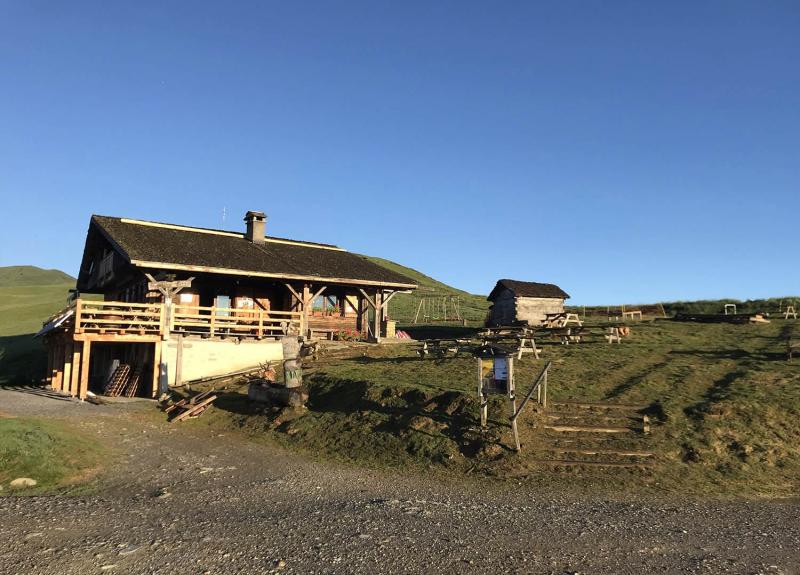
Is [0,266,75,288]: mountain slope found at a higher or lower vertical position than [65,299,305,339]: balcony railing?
higher

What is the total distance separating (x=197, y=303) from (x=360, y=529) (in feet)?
74.3

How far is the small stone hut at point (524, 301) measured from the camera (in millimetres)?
41406

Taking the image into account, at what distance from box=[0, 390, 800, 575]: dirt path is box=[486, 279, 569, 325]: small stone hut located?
28.7 meters

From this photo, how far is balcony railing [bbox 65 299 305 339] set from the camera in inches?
966

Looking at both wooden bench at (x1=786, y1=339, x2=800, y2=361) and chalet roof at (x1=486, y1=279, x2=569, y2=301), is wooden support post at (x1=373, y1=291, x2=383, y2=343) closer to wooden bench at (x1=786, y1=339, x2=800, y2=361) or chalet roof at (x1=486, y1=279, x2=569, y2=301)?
chalet roof at (x1=486, y1=279, x2=569, y2=301)

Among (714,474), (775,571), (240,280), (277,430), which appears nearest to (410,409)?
(277,430)

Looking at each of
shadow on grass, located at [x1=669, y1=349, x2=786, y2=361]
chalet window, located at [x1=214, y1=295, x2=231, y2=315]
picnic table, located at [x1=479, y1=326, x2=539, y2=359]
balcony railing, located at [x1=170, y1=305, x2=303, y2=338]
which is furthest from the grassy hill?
shadow on grass, located at [x1=669, y1=349, x2=786, y2=361]

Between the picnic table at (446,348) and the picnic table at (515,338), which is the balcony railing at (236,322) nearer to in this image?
the picnic table at (446,348)

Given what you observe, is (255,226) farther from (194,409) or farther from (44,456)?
(44,456)

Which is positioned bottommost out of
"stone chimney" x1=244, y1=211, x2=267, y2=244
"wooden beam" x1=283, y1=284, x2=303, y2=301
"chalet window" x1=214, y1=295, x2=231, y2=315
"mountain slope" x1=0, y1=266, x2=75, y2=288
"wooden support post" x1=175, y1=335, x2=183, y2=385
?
"wooden support post" x1=175, y1=335, x2=183, y2=385

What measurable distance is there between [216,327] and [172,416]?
742cm

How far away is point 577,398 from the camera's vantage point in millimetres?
18531

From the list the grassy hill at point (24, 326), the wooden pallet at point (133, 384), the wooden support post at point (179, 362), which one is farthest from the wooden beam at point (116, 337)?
the grassy hill at point (24, 326)

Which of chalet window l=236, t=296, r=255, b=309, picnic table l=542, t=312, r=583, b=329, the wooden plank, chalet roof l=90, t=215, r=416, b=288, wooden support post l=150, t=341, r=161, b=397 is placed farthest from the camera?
picnic table l=542, t=312, r=583, b=329
